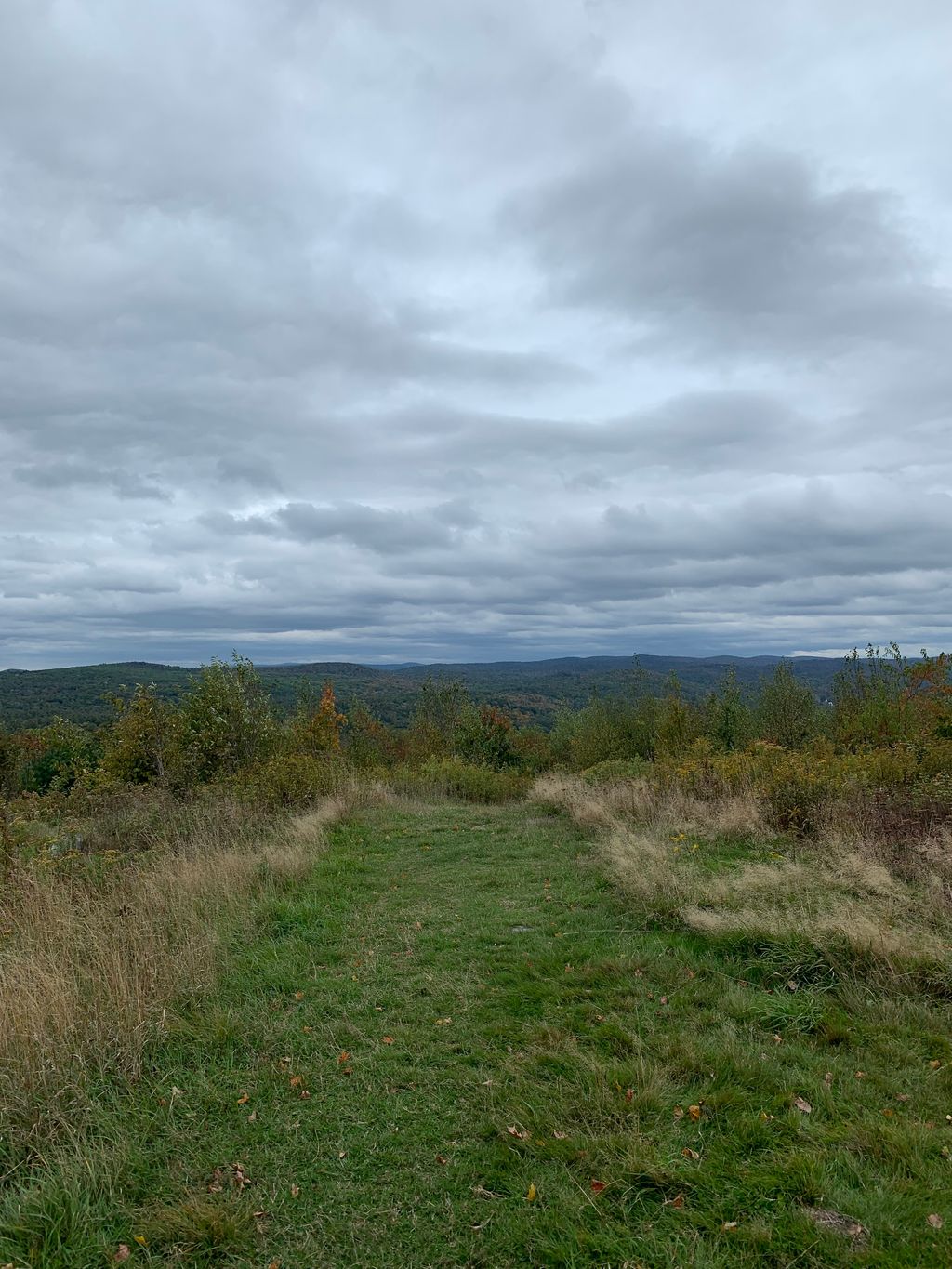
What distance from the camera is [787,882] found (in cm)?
754

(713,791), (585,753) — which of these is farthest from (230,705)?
(585,753)

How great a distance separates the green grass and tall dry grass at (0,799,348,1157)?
26 cm

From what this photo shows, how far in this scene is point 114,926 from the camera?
643 cm

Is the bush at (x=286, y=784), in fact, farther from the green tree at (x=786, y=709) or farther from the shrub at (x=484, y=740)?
the green tree at (x=786, y=709)

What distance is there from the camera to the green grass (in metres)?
3.17

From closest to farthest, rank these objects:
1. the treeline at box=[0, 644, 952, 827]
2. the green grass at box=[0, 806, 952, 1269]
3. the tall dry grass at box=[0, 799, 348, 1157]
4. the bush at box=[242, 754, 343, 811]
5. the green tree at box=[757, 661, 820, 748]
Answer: the green grass at box=[0, 806, 952, 1269]
the tall dry grass at box=[0, 799, 348, 1157]
the treeline at box=[0, 644, 952, 827]
the bush at box=[242, 754, 343, 811]
the green tree at box=[757, 661, 820, 748]

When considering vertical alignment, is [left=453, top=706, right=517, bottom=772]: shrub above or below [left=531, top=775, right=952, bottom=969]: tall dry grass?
below

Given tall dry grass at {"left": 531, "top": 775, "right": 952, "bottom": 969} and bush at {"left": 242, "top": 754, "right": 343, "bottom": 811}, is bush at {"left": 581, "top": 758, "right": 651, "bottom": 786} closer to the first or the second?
tall dry grass at {"left": 531, "top": 775, "right": 952, "bottom": 969}

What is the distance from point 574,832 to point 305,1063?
8.91 m

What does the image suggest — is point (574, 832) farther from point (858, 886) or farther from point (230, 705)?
point (230, 705)

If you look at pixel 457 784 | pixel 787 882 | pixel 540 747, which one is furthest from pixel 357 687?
pixel 787 882

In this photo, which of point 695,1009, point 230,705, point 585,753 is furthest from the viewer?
point 585,753

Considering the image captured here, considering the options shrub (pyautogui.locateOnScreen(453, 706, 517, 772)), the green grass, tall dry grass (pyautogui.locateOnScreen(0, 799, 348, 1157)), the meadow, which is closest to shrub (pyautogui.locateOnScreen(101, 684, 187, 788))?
the meadow

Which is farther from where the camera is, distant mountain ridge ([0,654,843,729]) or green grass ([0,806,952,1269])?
distant mountain ridge ([0,654,843,729])
